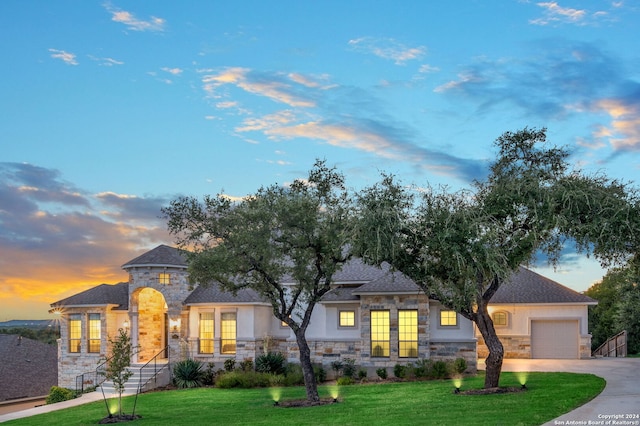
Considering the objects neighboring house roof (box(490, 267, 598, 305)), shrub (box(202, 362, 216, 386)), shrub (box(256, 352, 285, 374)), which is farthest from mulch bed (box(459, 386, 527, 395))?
shrub (box(202, 362, 216, 386))

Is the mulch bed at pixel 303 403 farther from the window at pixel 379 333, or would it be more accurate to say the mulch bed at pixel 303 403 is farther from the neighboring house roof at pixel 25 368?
the neighboring house roof at pixel 25 368

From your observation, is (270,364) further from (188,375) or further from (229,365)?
(188,375)

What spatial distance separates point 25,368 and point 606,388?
38962mm

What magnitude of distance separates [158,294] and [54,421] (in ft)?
43.1

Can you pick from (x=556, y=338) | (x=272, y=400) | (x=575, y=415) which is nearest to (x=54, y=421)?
(x=272, y=400)

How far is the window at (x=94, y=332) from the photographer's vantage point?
3528 centimetres

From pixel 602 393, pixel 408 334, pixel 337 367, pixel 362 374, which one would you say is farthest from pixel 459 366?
pixel 602 393

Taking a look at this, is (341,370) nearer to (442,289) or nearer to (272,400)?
(272,400)

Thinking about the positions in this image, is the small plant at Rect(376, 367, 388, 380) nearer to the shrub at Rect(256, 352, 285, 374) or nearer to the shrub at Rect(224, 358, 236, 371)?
the shrub at Rect(256, 352, 285, 374)

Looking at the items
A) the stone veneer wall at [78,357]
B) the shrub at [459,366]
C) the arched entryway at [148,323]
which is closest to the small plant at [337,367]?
the shrub at [459,366]

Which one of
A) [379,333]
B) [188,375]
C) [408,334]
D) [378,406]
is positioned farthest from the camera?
[188,375]

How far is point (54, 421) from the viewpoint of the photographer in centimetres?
2411

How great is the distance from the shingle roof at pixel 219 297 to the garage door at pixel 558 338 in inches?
541

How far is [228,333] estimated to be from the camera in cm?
3409
